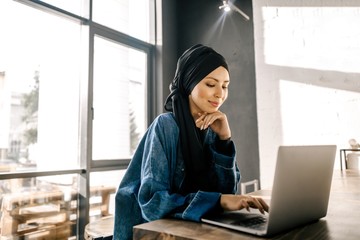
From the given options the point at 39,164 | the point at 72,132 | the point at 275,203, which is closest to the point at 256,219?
the point at 275,203

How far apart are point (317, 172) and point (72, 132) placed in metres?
2.37

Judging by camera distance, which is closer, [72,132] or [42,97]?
[42,97]

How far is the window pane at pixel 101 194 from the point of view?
8.77 feet

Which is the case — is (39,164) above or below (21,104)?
below

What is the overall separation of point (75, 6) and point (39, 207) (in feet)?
5.82

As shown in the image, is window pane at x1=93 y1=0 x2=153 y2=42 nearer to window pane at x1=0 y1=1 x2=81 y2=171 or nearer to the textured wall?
window pane at x1=0 y1=1 x2=81 y2=171

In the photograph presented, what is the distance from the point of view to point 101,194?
276cm

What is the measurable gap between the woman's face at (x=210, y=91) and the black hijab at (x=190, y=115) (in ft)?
0.05

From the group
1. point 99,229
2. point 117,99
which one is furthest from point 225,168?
point 117,99

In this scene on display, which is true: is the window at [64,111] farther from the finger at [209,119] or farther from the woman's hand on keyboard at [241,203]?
the woman's hand on keyboard at [241,203]

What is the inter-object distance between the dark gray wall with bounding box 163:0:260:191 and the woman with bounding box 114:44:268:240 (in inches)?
84.1

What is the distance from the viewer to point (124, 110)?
3129mm

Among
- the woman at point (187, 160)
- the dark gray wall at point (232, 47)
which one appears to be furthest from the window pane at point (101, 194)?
the woman at point (187, 160)

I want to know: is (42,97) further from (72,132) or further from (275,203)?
(275,203)
